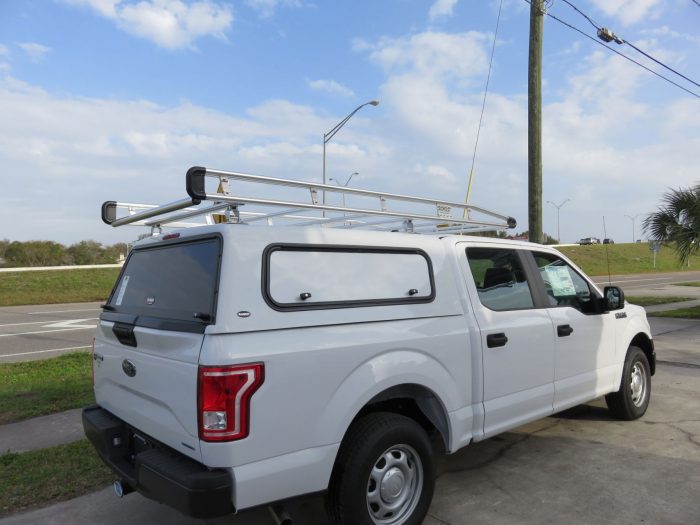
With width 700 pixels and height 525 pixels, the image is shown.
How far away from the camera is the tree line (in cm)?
3806

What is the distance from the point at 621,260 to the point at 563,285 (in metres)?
48.5

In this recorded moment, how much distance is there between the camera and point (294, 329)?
8.99 feet

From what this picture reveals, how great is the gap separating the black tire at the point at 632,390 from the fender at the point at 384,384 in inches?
95.7

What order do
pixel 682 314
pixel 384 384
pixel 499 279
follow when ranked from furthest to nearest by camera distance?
pixel 682 314 → pixel 499 279 → pixel 384 384

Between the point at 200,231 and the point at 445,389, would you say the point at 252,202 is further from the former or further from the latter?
the point at 445,389

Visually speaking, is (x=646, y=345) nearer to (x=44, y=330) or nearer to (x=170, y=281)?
(x=170, y=281)

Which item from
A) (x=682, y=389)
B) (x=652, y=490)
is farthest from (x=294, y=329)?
(x=682, y=389)

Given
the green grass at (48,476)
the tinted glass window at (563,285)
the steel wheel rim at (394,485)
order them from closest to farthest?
1. the steel wheel rim at (394,485)
2. the green grass at (48,476)
3. the tinted glass window at (563,285)

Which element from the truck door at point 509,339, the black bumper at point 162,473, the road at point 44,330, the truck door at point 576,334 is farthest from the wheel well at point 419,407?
the road at point 44,330

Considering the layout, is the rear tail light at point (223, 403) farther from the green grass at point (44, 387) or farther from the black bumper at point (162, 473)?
the green grass at point (44, 387)

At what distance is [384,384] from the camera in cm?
302

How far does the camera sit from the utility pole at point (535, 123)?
9.40m

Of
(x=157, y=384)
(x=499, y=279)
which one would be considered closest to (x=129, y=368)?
(x=157, y=384)

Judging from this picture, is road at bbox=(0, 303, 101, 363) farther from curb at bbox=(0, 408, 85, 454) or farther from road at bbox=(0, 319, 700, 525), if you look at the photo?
road at bbox=(0, 319, 700, 525)
